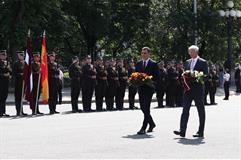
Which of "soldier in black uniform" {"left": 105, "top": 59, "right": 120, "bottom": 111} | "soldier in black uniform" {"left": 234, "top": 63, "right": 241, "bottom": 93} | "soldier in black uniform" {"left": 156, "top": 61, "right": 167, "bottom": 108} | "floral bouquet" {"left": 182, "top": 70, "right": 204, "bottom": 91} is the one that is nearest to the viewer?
"floral bouquet" {"left": 182, "top": 70, "right": 204, "bottom": 91}

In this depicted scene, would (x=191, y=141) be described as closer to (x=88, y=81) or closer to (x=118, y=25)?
(x=88, y=81)

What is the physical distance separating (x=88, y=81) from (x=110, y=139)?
8.33 meters

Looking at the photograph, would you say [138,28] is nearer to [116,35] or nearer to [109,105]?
[116,35]

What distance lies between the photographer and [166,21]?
41375mm

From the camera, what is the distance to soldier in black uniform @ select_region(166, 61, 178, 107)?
2361cm

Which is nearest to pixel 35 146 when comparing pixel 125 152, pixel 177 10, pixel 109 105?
pixel 125 152

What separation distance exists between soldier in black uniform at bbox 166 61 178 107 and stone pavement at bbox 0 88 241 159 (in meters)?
5.83

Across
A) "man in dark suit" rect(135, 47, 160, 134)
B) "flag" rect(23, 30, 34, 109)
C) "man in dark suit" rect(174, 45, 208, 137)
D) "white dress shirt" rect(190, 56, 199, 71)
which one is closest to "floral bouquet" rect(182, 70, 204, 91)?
"man in dark suit" rect(174, 45, 208, 137)

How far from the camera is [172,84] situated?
77.9 feet

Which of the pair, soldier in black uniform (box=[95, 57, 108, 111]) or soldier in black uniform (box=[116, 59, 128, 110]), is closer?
soldier in black uniform (box=[95, 57, 108, 111])

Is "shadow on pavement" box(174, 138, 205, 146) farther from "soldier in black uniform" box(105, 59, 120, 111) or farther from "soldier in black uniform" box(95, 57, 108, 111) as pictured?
"soldier in black uniform" box(105, 59, 120, 111)

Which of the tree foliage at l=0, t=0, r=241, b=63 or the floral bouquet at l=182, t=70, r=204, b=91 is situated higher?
the tree foliage at l=0, t=0, r=241, b=63

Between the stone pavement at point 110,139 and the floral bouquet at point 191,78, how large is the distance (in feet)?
3.76

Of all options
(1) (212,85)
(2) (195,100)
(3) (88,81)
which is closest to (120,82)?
(3) (88,81)
